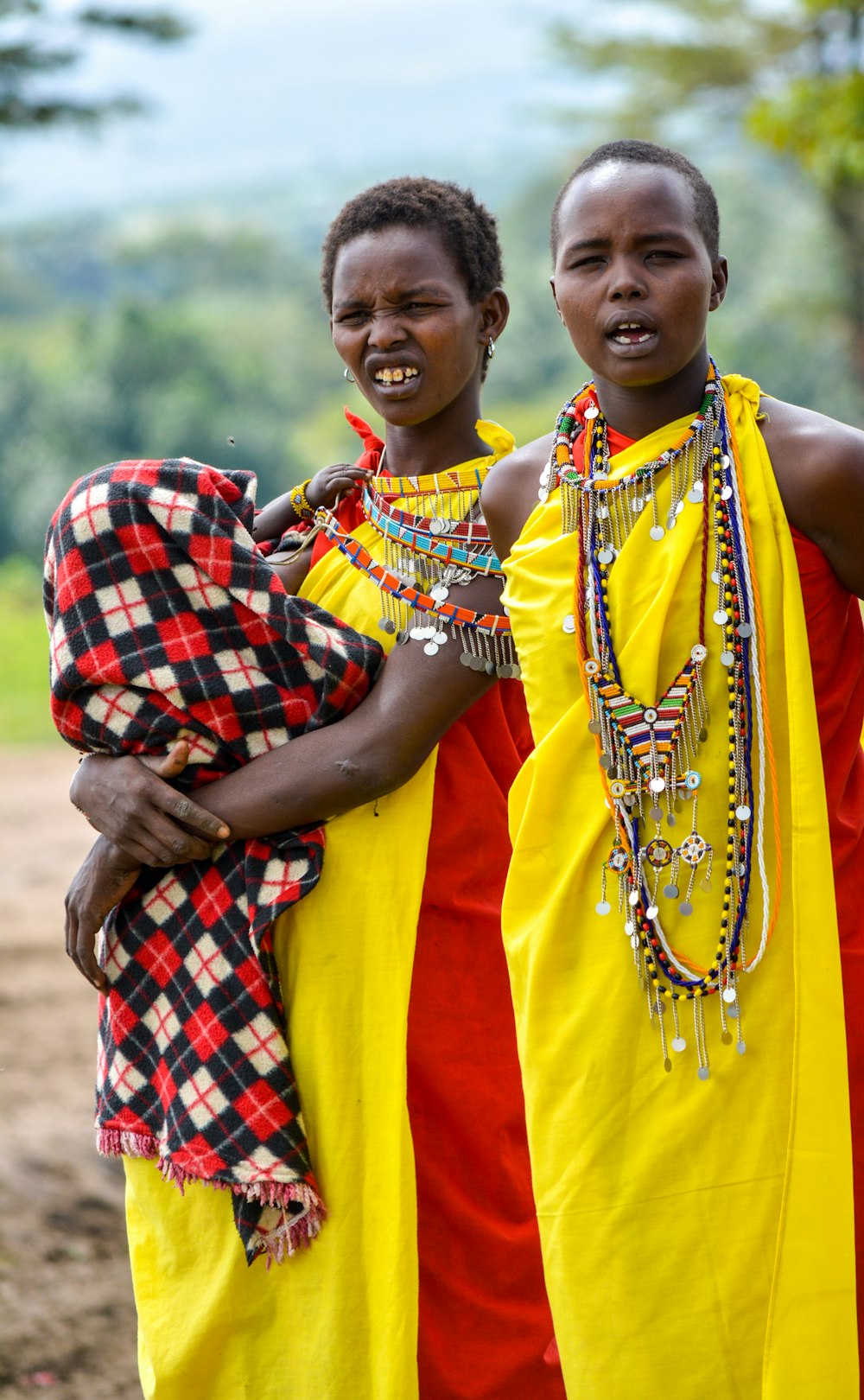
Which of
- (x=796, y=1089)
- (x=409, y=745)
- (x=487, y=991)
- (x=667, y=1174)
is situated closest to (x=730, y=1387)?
(x=667, y=1174)

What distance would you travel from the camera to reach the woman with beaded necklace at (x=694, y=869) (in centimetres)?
206

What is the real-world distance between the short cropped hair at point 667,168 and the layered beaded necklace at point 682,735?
0.20m

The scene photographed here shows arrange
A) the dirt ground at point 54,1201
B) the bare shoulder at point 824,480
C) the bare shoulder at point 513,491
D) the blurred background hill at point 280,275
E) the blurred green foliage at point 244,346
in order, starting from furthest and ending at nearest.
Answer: the blurred green foliage at point 244,346, the blurred background hill at point 280,275, the dirt ground at point 54,1201, the bare shoulder at point 513,491, the bare shoulder at point 824,480

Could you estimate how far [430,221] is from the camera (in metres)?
2.69

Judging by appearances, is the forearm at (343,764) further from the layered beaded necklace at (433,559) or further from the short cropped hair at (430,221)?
the short cropped hair at (430,221)

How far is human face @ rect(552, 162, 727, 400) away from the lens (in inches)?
82.4

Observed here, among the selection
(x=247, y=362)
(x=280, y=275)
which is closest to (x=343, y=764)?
(x=247, y=362)

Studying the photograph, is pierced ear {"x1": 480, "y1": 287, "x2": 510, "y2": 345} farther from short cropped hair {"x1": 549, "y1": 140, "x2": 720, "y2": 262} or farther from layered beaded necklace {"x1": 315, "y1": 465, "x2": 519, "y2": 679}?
short cropped hair {"x1": 549, "y1": 140, "x2": 720, "y2": 262}

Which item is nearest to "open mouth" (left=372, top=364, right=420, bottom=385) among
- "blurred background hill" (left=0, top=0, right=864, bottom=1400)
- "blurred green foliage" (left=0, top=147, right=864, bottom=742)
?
"blurred background hill" (left=0, top=0, right=864, bottom=1400)

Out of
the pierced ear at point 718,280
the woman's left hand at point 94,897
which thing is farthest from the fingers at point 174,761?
the pierced ear at point 718,280

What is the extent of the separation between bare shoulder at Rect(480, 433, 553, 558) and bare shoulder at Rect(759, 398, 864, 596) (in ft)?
1.19

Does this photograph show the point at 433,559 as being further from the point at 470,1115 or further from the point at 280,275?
the point at 280,275

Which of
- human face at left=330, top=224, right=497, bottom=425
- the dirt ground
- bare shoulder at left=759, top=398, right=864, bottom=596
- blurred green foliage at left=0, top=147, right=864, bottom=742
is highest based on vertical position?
blurred green foliage at left=0, top=147, right=864, bottom=742

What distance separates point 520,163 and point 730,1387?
11859cm
